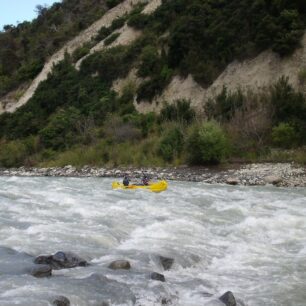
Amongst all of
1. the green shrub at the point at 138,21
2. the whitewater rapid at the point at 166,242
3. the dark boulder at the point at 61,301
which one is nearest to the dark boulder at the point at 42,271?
the whitewater rapid at the point at 166,242

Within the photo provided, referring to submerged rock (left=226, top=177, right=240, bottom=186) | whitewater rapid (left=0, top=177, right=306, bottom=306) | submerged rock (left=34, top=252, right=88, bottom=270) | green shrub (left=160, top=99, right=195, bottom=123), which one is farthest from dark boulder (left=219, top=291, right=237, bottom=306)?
green shrub (left=160, top=99, right=195, bottom=123)

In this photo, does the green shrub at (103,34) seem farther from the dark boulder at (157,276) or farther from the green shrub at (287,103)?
the dark boulder at (157,276)

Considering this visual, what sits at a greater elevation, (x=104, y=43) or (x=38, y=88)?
(x=104, y=43)

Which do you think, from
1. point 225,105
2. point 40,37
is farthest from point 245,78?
point 40,37

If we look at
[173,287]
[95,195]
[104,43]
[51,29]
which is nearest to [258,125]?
[95,195]

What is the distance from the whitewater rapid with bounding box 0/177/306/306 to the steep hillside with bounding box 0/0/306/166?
9.42 metres

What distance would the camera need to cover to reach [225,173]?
25.1m

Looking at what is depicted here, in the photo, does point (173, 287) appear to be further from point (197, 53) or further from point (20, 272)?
point (197, 53)

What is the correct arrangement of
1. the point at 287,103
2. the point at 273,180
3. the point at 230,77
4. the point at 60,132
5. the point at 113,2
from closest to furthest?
1. the point at 273,180
2. the point at 287,103
3. the point at 230,77
4. the point at 60,132
5. the point at 113,2

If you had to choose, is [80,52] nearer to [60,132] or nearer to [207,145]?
[60,132]

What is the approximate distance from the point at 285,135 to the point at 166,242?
16.9m

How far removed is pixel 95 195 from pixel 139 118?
53.2 ft

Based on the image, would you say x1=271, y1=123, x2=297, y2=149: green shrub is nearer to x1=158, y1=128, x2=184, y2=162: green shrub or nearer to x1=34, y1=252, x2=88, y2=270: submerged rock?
x1=158, y1=128, x2=184, y2=162: green shrub

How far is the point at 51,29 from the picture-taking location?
63.2m
